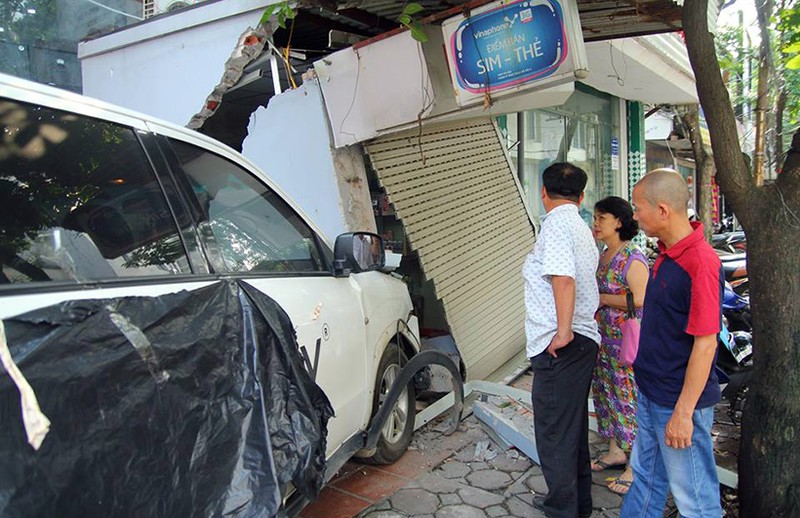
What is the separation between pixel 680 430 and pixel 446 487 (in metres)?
1.64

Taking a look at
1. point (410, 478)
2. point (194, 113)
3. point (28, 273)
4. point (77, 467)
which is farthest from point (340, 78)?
point (77, 467)

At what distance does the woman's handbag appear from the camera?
10.9 feet

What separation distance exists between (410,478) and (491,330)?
7.09ft

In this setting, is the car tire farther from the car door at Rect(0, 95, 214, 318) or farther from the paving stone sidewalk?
the car door at Rect(0, 95, 214, 318)

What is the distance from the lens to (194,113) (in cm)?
514

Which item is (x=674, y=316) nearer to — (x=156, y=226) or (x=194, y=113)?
(x=156, y=226)

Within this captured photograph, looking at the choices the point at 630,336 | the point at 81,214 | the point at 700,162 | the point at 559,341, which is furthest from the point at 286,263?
the point at 700,162

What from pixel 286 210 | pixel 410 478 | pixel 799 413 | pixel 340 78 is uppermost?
pixel 340 78

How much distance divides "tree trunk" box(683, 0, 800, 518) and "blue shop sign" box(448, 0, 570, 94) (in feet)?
2.72

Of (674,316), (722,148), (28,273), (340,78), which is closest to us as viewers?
(28,273)

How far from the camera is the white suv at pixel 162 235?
1644 mm

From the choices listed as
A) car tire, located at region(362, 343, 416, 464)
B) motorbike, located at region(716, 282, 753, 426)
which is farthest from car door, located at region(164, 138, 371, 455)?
motorbike, located at region(716, 282, 753, 426)

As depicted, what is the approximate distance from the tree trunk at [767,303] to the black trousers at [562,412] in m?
0.79

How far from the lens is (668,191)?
7.89ft
